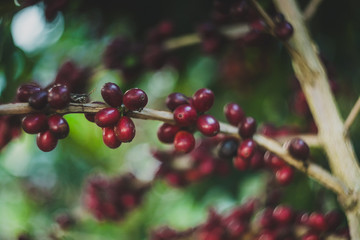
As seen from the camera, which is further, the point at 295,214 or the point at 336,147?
the point at 295,214

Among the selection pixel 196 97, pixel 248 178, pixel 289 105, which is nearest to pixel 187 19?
pixel 289 105

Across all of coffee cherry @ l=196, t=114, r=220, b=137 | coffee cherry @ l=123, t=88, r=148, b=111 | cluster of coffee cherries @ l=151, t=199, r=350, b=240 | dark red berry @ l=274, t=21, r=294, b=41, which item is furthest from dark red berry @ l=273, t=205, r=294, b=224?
coffee cherry @ l=123, t=88, r=148, b=111

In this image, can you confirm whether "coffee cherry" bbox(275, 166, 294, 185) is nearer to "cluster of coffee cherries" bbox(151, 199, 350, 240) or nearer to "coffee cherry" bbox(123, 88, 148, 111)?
"cluster of coffee cherries" bbox(151, 199, 350, 240)

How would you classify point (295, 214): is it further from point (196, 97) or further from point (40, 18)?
point (40, 18)

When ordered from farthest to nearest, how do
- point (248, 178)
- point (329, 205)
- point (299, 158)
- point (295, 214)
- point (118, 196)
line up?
1. point (248, 178)
2. point (118, 196)
3. point (329, 205)
4. point (295, 214)
5. point (299, 158)

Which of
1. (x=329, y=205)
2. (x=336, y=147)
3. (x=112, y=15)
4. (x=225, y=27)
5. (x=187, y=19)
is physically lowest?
(x=329, y=205)
